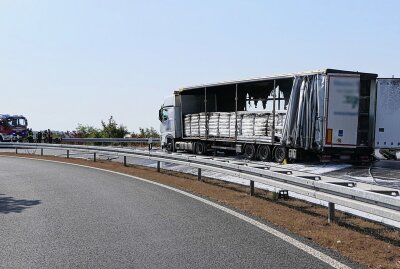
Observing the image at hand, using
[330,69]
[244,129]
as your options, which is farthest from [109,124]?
[330,69]

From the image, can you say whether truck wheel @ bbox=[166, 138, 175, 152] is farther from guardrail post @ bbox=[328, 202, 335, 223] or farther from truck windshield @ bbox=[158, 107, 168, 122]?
guardrail post @ bbox=[328, 202, 335, 223]

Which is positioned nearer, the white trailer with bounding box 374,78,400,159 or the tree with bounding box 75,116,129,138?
the white trailer with bounding box 374,78,400,159

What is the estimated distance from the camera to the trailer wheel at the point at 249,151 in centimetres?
1995

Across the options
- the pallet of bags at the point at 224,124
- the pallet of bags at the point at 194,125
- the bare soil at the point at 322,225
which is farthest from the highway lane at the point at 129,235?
the pallet of bags at the point at 194,125

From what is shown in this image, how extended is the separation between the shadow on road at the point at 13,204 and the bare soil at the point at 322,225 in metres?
3.55

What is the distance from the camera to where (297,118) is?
55.5ft

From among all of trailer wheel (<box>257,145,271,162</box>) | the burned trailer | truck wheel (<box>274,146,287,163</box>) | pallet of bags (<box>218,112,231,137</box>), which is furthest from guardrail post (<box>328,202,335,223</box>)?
pallet of bags (<box>218,112,231,137</box>)

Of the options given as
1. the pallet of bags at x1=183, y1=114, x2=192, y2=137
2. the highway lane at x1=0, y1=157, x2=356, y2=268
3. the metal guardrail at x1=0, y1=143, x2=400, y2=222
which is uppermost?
the pallet of bags at x1=183, y1=114, x2=192, y2=137

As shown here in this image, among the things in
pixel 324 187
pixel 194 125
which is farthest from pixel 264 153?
pixel 324 187

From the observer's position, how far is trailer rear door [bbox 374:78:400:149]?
51.6 feet

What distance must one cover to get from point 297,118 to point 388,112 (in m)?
3.03

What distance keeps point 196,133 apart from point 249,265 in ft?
62.8

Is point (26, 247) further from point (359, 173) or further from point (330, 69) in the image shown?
point (330, 69)

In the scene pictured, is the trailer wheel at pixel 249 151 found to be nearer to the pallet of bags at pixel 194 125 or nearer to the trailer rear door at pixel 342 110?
the pallet of bags at pixel 194 125
